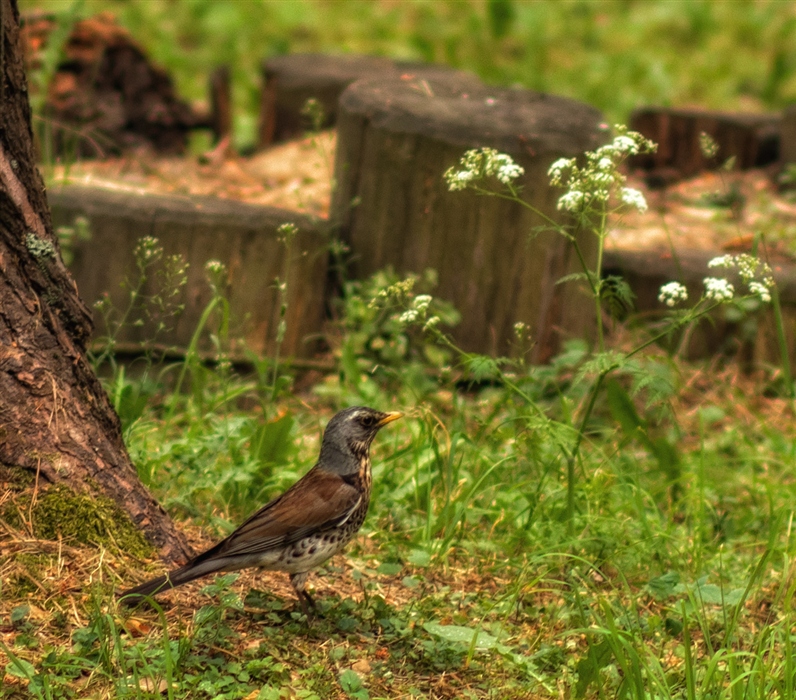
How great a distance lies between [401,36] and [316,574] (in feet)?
29.2

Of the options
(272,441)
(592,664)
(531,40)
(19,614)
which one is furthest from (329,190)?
A: (531,40)

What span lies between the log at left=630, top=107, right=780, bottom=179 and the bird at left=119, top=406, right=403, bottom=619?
5241 millimetres

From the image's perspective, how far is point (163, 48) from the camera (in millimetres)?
11875

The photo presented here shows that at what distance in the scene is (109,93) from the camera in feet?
26.4

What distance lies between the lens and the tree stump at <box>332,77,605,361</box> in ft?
19.6

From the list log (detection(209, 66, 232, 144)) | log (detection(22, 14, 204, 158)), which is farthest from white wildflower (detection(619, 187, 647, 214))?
log (detection(209, 66, 232, 144))

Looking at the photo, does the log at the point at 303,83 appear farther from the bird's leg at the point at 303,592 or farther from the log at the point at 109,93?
the bird's leg at the point at 303,592

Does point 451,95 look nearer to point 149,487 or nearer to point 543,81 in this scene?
point 149,487

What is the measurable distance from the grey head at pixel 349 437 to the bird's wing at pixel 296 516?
68mm

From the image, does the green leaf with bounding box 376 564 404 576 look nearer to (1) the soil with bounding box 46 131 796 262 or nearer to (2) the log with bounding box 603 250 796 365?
(2) the log with bounding box 603 250 796 365

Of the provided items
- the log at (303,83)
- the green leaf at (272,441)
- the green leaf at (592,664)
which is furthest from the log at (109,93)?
the green leaf at (592,664)

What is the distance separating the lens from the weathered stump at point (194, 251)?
5883 mm

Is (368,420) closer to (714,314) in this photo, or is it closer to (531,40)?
(714,314)

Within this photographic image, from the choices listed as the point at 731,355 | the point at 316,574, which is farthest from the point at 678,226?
the point at 316,574
